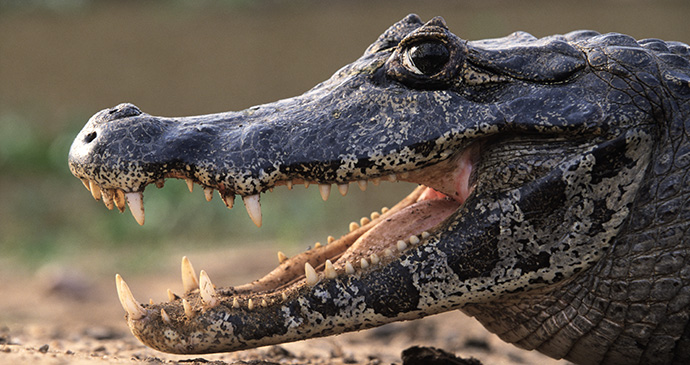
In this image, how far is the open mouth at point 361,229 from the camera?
8.78 ft

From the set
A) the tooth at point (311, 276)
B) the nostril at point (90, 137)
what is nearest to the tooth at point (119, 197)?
the nostril at point (90, 137)

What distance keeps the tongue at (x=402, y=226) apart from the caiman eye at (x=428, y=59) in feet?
1.87

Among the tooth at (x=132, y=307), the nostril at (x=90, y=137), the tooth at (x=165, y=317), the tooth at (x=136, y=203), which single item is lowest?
the tooth at (x=165, y=317)

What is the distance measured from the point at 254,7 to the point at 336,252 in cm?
1518

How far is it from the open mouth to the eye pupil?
13.4 inches

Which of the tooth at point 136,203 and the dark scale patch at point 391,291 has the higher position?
the tooth at point 136,203

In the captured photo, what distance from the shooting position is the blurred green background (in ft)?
28.9

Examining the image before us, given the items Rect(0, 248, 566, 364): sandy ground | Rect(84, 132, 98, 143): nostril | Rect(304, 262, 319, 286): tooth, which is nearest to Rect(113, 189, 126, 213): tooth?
Rect(84, 132, 98, 143): nostril

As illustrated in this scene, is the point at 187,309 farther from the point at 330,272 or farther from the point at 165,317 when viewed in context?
the point at 330,272

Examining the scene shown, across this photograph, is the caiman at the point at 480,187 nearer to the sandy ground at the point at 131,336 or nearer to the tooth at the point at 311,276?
the tooth at the point at 311,276

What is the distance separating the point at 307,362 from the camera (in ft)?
11.2

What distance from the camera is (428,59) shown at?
113 inches

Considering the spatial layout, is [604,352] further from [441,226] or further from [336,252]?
[336,252]

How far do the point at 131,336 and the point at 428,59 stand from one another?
2.44 metres
